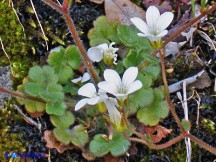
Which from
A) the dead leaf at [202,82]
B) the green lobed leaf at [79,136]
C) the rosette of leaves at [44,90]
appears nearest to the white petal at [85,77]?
the rosette of leaves at [44,90]

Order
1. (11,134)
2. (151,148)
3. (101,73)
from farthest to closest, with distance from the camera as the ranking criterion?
1. (101,73)
2. (11,134)
3. (151,148)

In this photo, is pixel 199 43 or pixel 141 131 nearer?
pixel 141 131

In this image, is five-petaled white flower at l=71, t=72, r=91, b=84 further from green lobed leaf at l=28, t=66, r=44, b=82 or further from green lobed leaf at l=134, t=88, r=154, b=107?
green lobed leaf at l=134, t=88, r=154, b=107

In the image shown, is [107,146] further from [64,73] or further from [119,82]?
[64,73]

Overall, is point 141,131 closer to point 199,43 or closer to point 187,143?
point 187,143

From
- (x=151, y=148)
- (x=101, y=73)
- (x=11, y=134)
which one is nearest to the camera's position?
(x=151, y=148)

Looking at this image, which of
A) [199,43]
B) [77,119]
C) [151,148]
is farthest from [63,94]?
[199,43]

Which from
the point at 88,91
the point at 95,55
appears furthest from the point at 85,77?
the point at 88,91

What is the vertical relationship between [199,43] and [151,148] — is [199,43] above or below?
above
